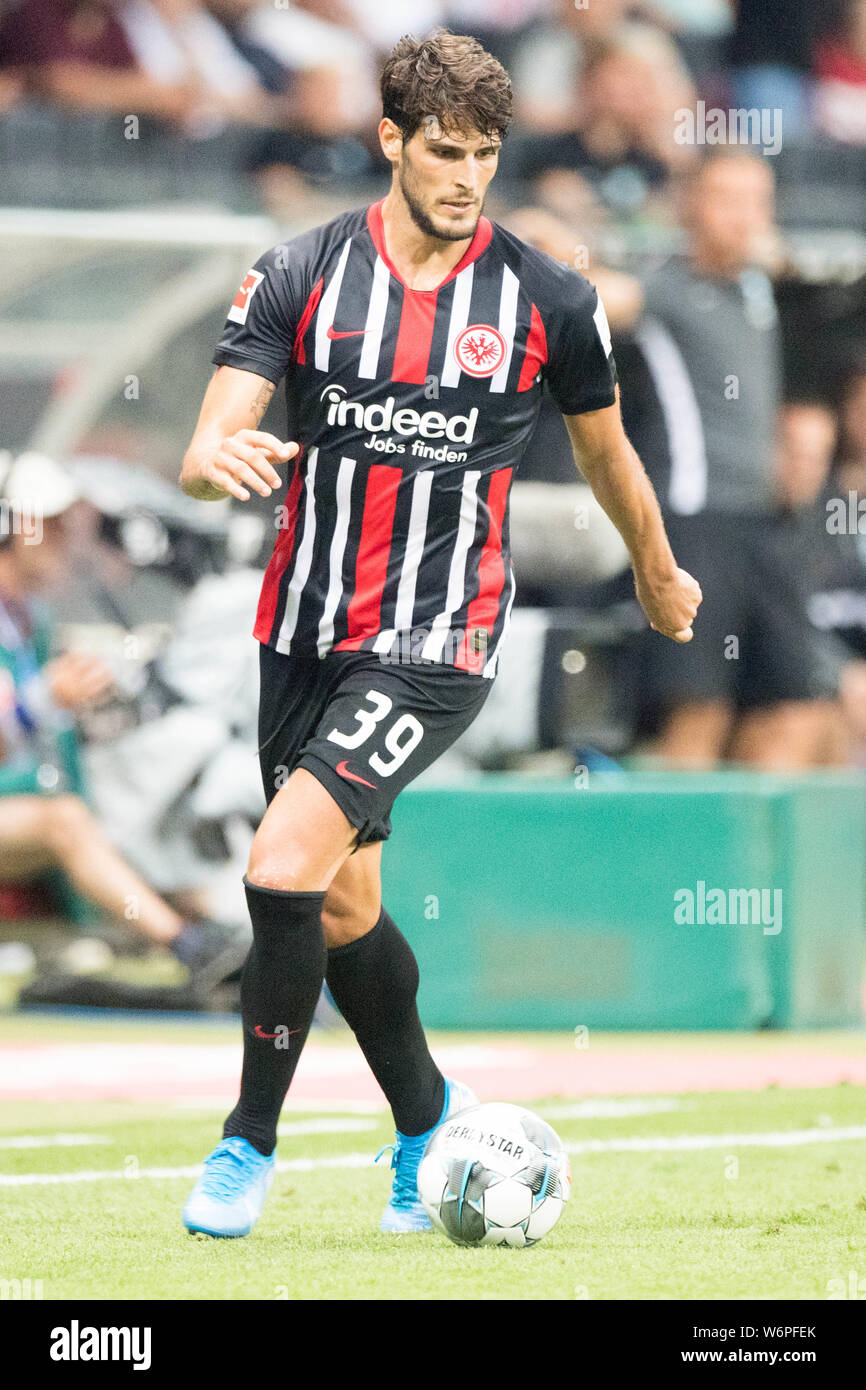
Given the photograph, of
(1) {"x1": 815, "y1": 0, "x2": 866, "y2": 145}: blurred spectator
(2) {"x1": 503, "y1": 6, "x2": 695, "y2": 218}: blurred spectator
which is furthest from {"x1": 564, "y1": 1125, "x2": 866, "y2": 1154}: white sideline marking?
(1) {"x1": 815, "y1": 0, "x2": 866, "y2": 145}: blurred spectator

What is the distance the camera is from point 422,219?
438 cm

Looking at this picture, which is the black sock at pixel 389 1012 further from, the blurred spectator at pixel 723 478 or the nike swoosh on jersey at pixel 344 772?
the blurred spectator at pixel 723 478

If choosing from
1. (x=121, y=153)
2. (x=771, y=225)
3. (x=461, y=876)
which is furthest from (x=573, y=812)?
(x=121, y=153)

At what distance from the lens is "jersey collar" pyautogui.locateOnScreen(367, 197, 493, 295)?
4.47 m

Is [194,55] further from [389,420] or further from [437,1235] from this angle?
[437,1235]

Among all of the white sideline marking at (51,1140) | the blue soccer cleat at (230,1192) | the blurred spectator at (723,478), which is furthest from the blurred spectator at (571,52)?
the blue soccer cleat at (230,1192)

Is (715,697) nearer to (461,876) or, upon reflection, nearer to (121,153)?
(461,876)

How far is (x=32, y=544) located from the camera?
9.20 metres

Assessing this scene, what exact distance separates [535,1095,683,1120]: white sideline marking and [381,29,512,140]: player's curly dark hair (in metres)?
3.06

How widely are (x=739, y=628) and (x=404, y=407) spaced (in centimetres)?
496

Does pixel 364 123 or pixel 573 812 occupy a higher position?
pixel 364 123

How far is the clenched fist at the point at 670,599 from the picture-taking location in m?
4.72

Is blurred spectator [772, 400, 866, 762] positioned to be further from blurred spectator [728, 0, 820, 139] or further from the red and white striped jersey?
the red and white striped jersey
